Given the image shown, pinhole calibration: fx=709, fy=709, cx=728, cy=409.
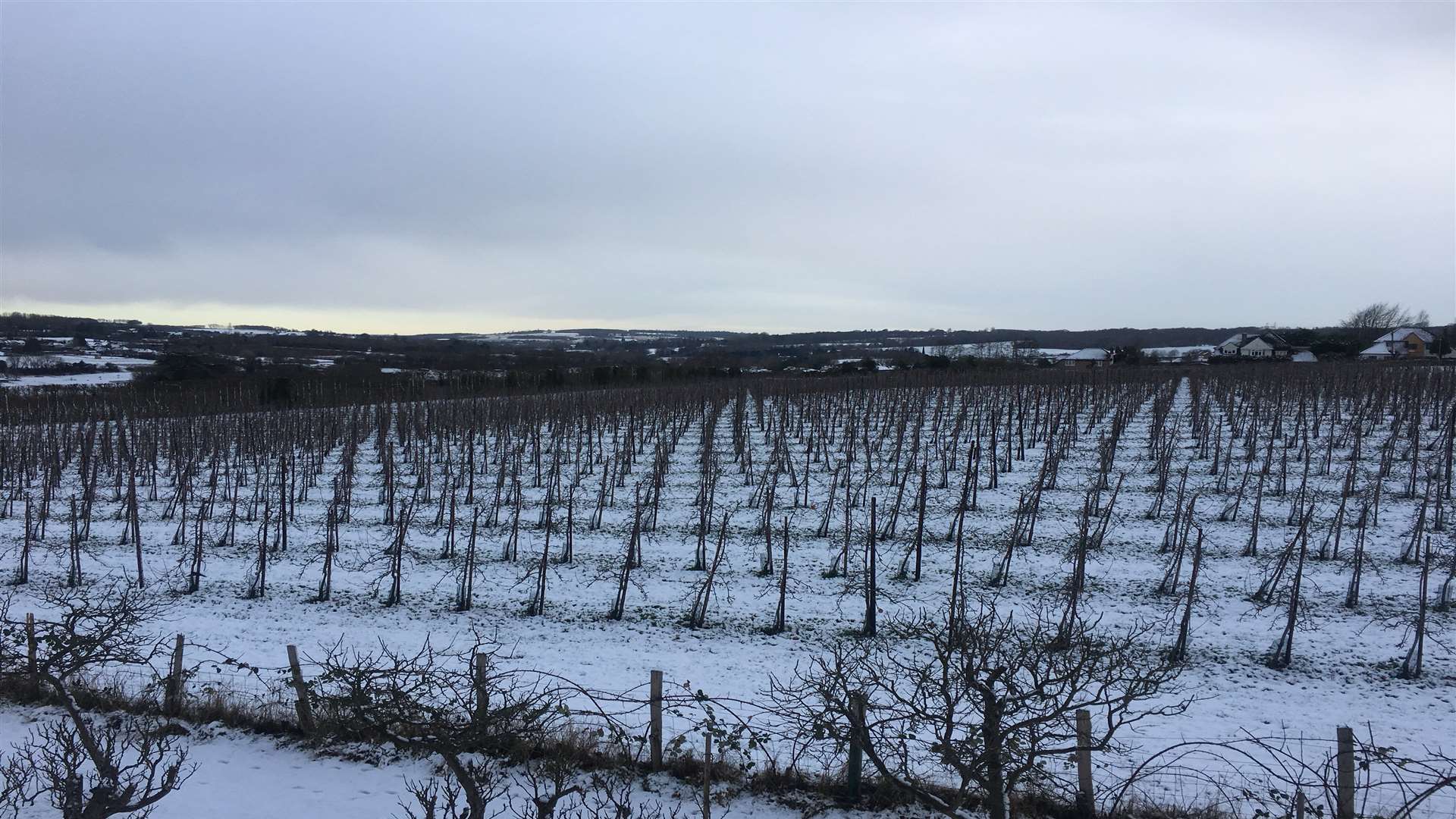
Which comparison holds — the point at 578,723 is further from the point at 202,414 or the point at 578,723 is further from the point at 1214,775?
the point at 202,414

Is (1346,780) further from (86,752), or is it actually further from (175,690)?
(175,690)

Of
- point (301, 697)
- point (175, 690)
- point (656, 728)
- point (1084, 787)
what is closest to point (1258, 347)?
point (1084, 787)

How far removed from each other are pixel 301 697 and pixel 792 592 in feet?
25.0

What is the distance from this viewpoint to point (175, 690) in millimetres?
8086

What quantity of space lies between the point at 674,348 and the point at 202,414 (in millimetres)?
123832

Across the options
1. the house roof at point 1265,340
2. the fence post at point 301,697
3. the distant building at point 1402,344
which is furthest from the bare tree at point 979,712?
the house roof at point 1265,340

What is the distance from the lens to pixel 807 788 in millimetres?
6809

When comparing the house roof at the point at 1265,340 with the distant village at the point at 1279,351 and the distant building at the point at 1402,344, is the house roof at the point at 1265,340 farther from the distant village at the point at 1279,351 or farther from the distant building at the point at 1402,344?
the distant building at the point at 1402,344

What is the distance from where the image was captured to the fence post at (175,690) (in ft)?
26.3

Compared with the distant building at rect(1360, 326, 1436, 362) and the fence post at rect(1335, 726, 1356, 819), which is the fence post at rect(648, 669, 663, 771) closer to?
the fence post at rect(1335, 726, 1356, 819)

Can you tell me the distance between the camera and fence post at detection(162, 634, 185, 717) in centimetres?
802

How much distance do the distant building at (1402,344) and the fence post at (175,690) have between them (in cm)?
7715

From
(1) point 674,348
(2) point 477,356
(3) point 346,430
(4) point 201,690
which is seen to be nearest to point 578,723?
(4) point 201,690

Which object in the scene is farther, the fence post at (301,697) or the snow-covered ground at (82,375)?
the snow-covered ground at (82,375)
